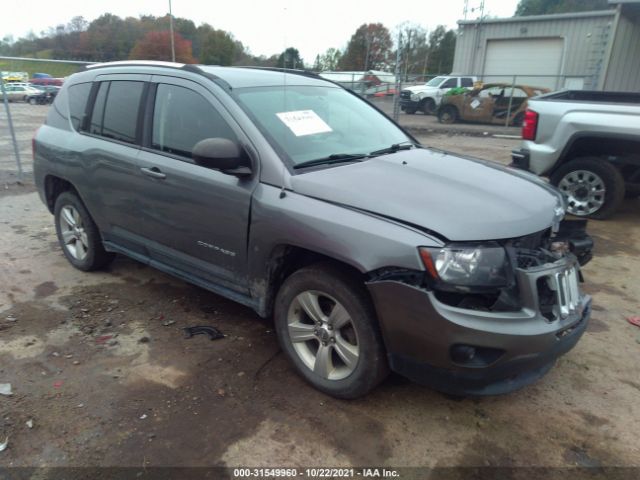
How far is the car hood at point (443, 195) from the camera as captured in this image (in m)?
2.45

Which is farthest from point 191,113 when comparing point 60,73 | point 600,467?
point 60,73

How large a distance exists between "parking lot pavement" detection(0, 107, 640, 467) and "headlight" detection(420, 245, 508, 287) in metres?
0.88

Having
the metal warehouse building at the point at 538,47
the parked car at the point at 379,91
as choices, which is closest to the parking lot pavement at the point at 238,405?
the parked car at the point at 379,91

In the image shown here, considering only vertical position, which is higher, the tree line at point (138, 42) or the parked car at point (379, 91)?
the tree line at point (138, 42)

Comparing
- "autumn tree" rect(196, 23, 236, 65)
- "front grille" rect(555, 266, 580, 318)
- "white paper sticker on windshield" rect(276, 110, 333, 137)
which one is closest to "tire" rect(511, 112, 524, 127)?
"autumn tree" rect(196, 23, 236, 65)

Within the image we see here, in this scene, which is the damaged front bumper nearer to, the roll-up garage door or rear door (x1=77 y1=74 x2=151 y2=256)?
rear door (x1=77 y1=74 x2=151 y2=256)

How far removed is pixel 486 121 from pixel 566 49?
9.42 meters

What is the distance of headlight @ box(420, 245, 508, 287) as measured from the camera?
7.63ft

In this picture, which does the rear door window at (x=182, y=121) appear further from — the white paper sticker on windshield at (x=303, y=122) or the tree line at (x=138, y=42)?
the tree line at (x=138, y=42)

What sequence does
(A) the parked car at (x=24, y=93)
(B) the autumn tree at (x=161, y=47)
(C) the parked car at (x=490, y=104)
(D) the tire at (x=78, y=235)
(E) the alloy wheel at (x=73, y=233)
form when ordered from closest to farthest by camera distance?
1. (D) the tire at (x=78, y=235)
2. (E) the alloy wheel at (x=73, y=233)
3. (B) the autumn tree at (x=161, y=47)
4. (C) the parked car at (x=490, y=104)
5. (A) the parked car at (x=24, y=93)

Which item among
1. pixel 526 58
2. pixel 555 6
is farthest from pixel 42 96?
pixel 555 6

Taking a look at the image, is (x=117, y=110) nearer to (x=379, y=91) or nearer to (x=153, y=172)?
(x=153, y=172)

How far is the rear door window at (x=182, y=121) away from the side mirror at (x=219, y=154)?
21 centimetres

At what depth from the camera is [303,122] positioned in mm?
3262
